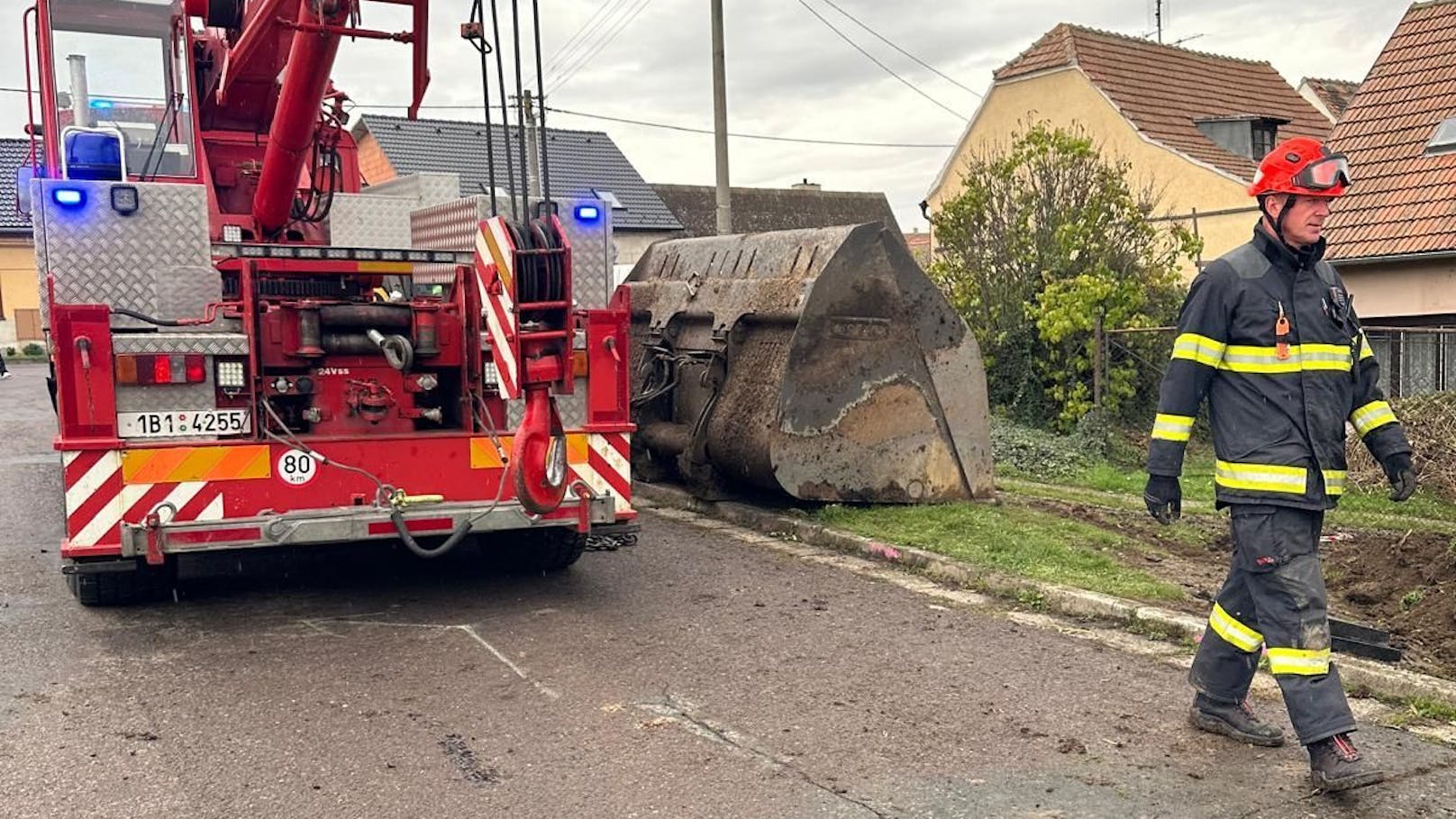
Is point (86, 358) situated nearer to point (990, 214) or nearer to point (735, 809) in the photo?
point (735, 809)

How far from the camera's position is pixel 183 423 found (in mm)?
6074

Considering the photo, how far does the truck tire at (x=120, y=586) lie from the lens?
21.1 ft

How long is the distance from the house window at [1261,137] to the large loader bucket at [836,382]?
1922cm

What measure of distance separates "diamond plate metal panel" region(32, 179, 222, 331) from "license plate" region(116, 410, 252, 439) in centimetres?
52

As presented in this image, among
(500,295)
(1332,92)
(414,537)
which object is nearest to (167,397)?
(414,537)

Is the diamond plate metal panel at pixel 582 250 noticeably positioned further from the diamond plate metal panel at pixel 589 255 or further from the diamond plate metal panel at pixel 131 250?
the diamond plate metal panel at pixel 131 250

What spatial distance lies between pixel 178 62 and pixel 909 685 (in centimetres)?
597

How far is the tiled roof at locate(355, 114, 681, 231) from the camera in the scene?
32344 millimetres

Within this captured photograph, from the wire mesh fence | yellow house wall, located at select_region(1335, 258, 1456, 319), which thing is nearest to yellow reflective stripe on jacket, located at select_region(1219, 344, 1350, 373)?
the wire mesh fence

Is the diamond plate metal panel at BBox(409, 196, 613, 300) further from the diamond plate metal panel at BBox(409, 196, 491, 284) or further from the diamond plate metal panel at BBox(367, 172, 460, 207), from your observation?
the diamond plate metal panel at BBox(367, 172, 460, 207)

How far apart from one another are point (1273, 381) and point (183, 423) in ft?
15.5

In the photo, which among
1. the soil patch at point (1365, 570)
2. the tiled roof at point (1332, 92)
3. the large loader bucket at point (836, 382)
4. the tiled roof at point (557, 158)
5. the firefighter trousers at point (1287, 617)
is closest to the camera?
the firefighter trousers at point (1287, 617)

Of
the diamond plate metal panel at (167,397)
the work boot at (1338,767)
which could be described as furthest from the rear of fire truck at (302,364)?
the work boot at (1338,767)

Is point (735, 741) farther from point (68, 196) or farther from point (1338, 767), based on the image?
point (68, 196)
